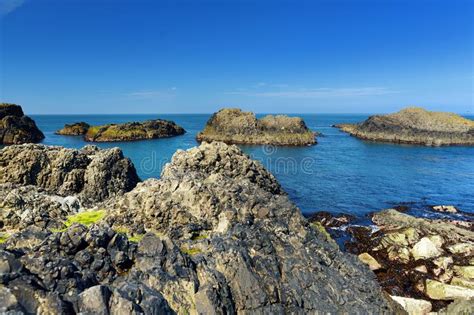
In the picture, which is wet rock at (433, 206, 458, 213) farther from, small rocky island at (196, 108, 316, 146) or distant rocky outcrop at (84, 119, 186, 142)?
distant rocky outcrop at (84, 119, 186, 142)

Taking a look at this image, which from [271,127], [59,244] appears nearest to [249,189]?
[59,244]

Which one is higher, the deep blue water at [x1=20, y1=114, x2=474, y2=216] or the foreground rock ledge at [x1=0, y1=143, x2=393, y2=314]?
the foreground rock ledge at [x1=0, y1=143, x2=393, y2=314]

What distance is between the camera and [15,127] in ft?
361

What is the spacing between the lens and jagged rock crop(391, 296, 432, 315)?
2091cm

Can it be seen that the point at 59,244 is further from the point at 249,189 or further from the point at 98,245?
the point at 249,189

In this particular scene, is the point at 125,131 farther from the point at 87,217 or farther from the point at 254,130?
the point at 87,217

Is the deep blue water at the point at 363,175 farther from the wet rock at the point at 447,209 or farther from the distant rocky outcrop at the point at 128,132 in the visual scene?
the distant rocky outcrop at the point at 128,132

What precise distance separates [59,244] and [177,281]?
16.0 ft

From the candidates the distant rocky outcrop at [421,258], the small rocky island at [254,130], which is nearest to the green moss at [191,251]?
the distant rocky outcrop at [421,258]

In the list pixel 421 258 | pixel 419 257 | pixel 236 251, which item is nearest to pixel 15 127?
pixel 236 251

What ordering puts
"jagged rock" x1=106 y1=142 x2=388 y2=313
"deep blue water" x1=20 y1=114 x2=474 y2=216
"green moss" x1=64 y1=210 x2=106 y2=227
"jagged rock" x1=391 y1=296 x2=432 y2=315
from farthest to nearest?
"deep blue water" x1=20 y1=114 x2=474 y2=216 → "jagged rock" x1=391 y1=296 x2=432 y2=315 → "green moss" x1=64 y1=210 x2=106 y2=227 → "jagged rock" x1=106 y1=142 x2=388 y2=313

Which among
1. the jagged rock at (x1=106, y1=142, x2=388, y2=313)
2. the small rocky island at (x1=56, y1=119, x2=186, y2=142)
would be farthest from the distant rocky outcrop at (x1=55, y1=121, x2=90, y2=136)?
the jagged rock at (x1=106, y1=142, x2=388, y2=313)

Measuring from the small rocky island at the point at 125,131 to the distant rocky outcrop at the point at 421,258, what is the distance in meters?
104

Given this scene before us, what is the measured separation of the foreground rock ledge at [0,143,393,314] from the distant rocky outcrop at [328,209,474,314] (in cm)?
860
